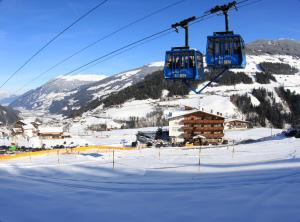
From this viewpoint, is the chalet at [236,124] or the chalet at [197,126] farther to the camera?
the chalet at [236,124]

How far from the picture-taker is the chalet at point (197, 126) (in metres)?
88.1

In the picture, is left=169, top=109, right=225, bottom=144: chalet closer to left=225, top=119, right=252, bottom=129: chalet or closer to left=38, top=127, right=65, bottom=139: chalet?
left=225, top=119, right=252, bottom=129: chalet

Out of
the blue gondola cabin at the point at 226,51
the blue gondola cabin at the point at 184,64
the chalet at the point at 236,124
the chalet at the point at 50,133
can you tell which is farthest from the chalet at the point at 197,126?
the blue gondola cabin at the point at 226,51

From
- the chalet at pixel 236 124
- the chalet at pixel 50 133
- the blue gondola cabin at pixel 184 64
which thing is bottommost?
the chalet at pixel 50 133

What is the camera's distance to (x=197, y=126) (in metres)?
89.8

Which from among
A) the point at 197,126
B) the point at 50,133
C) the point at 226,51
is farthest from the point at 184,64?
the point at 50,133

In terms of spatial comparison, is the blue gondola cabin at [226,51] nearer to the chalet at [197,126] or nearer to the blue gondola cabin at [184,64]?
the blue gondola cabin at [184,64]

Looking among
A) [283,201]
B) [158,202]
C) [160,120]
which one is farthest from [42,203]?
[160,120]

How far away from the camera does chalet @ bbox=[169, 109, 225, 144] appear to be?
289ft

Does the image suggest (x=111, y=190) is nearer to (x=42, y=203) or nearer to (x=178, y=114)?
(x=42, y=203)

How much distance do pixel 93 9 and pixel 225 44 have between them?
7673mm

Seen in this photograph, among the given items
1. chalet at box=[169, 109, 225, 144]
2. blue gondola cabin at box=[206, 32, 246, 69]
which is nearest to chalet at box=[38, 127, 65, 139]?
chalet at box=[169, 109, 225, 144]

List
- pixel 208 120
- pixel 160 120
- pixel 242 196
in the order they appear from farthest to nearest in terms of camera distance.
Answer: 1. pixel 160 120
2. pixel 208 120
3. pixel 242 196

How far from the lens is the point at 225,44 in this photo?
21.1 meters
